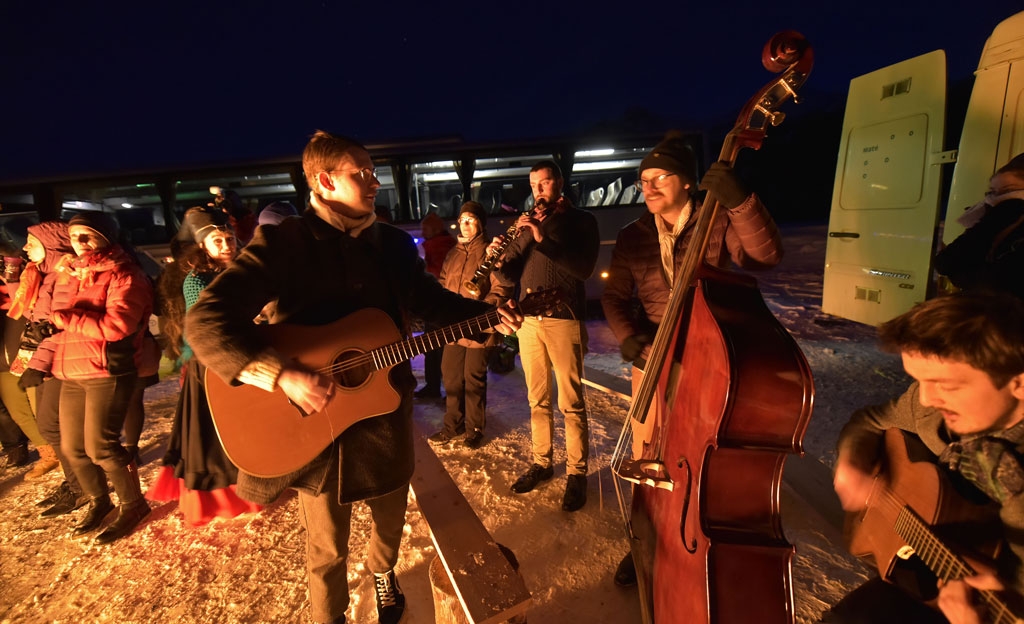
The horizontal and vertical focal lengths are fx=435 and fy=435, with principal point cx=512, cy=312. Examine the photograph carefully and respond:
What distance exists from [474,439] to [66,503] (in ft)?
10.7

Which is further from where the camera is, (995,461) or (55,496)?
(55,496)

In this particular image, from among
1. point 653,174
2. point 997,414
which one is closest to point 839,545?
point 997,414

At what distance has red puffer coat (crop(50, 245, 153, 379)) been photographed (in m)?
2.78

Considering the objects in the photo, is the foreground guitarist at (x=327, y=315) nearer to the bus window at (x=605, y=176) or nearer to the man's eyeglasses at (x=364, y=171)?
the man's eyeglasses at (x=364, y=171)

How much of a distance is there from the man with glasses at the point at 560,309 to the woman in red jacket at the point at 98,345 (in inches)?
97.7

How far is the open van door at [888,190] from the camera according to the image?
3879mm

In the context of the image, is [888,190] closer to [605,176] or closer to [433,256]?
[605,176]

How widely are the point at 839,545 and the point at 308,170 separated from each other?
3549mm

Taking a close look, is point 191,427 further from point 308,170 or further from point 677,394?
point 677,394

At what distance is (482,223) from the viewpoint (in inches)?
169

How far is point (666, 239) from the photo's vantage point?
6.98 feet

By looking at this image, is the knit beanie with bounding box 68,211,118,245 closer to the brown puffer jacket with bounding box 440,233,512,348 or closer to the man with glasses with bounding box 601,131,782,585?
the brown puffer jacket with bounding box 440,233,512,348

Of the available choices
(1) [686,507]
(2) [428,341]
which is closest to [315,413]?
(2) [428,341]

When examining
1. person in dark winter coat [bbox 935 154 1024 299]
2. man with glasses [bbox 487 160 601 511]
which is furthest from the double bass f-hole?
person in dark winter coat [bbox 935 154 1024 299]
